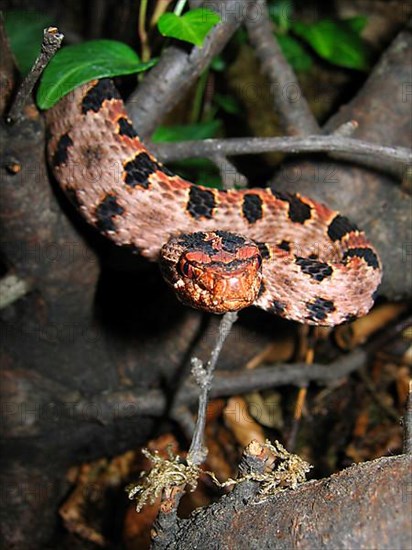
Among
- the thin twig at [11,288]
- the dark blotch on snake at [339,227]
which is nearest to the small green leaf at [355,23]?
the dark blotch on snake at [339,227]

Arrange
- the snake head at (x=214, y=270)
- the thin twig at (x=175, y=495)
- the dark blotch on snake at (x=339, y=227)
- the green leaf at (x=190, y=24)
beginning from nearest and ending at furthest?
1. the thin twig at (x=175, y=495)
2. the snake head at (x=214, y=270)
3. the green leaf at (x=190, y=24)
4. the dark blotch on snake at (x=339, y=227)

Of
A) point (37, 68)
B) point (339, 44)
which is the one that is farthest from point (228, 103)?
point (37, 68)

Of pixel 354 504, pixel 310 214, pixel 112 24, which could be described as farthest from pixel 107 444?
pixel 112 24

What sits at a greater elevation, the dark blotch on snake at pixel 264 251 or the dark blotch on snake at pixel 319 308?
the dark blotch on snake at pixel 264 251

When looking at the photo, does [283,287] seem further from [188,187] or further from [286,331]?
[286,331]

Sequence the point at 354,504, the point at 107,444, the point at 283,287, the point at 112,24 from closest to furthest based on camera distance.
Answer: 1. the point at 354,504
2. the point at 283,287
3. the point at 107,444
4. the point at 112,24

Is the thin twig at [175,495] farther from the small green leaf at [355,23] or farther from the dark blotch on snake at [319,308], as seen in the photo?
the small green leaf at [355,23]
